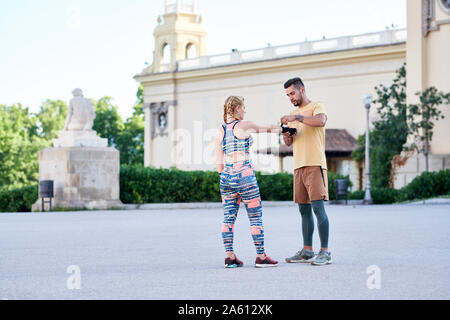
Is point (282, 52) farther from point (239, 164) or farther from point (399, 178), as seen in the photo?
point (239, 164)

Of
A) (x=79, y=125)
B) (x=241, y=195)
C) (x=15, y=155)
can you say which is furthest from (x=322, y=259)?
(x=15, y=155)

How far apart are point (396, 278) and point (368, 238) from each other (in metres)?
5.26

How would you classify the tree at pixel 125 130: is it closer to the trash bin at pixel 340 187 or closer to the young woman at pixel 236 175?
the trash bin at pixel 340 187

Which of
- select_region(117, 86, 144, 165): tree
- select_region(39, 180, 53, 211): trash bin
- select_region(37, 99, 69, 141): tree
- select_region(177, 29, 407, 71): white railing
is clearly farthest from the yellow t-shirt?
select_region(37, 99, 69, 141): tree

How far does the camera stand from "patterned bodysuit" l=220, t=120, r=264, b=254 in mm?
8852

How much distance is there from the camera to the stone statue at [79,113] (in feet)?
83.5

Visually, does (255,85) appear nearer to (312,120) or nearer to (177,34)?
(177,34)

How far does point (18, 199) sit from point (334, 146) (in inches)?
1046

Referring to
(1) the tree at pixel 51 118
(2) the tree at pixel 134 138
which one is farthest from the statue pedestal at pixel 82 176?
(1) the tree at pixel 51 118

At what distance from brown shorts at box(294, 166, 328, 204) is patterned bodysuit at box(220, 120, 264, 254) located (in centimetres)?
56

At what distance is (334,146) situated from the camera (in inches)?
2002

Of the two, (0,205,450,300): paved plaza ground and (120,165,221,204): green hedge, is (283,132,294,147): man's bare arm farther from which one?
(120,165,221,204): green hedge

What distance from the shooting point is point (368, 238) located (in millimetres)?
13172

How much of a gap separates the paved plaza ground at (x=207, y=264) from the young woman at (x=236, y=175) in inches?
13.0
